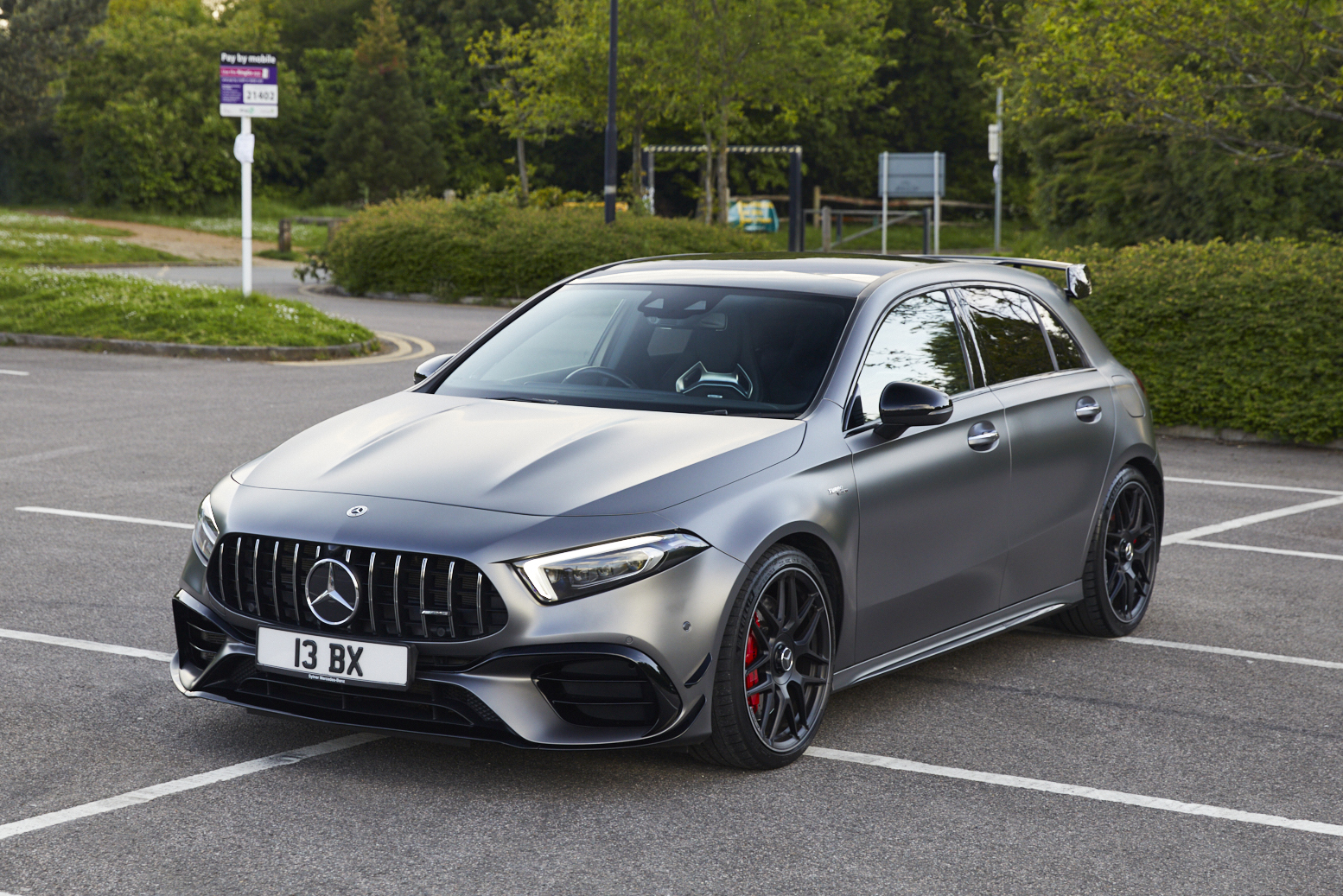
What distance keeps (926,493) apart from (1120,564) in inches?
69.4

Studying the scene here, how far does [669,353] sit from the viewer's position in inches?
223

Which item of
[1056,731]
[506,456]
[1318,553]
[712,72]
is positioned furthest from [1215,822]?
[712,72]

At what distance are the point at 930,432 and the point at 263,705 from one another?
242cm

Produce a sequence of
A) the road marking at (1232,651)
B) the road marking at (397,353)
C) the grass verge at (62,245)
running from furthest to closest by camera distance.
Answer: the grass verge at (62,245), the road marking at (397,353), the road marking at (1232,651)

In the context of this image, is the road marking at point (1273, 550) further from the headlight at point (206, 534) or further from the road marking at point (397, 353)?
the road marking at point (397, 353)

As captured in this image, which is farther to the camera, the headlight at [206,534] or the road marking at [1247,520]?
the road marking at [1247,520]

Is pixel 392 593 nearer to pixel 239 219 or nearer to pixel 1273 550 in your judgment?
pixel 1273 550

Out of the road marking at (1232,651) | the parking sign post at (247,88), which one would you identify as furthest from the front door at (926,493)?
the parking sign post at (247,88)

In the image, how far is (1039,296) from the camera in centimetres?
675

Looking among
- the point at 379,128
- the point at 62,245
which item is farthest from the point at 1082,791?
the point at 379,128

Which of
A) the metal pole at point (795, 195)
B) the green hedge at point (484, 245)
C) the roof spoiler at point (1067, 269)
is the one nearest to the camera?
the roof spoiler at point (1067, 269)

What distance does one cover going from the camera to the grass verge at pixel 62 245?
122 feet

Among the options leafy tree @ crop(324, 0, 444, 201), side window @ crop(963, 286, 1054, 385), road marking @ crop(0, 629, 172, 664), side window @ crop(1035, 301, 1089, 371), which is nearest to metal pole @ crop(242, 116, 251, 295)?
road marking @ crop(0, 629, 172, 664)

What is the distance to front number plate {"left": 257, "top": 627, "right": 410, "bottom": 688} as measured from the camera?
4.39m
